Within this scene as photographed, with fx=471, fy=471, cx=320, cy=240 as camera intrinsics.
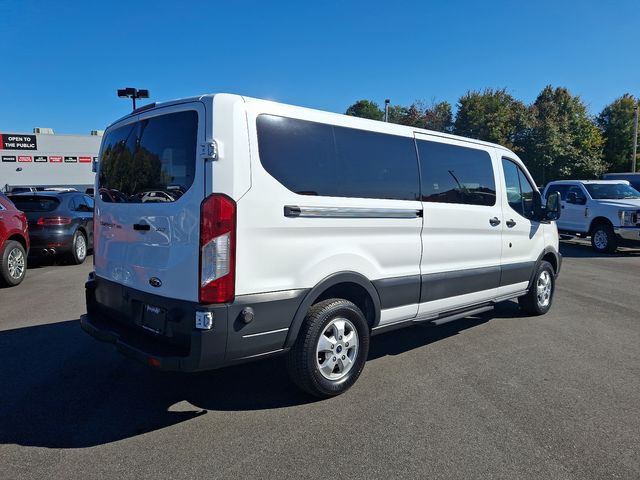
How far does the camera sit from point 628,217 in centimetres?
1237

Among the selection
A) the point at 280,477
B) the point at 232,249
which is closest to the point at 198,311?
the point at 232,249

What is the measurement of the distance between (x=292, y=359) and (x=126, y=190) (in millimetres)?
1879

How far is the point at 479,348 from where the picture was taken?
4969 mm

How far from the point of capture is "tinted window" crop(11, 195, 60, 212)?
954 cm

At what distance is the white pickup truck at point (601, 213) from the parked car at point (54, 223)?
12.8m

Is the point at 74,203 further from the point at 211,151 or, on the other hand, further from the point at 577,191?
the point at 577,191

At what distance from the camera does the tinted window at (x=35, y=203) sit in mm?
9539

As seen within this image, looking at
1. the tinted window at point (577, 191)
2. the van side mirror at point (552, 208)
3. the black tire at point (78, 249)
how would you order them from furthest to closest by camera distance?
the tinted window at point (577, 191) → the black tire at point (78, 249) → the van side mirror at point (552, 208)

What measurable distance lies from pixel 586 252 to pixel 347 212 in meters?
12.3

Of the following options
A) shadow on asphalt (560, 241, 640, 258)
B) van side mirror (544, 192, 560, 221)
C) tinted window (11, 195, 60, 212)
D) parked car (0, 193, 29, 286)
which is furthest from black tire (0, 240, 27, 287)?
shadow on asphalt (560, 241, 640, 258)

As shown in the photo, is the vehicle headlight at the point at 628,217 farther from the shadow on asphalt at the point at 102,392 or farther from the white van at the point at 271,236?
the shadow on asphalt at the point at 102,392

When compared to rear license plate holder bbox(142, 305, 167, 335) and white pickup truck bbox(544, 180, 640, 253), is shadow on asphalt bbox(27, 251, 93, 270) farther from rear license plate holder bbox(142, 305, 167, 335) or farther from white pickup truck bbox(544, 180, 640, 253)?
white pickup truck bbox(544, 180, 640, 253)

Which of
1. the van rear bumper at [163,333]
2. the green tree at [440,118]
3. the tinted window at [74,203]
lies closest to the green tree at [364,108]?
the green tree at [440,118]

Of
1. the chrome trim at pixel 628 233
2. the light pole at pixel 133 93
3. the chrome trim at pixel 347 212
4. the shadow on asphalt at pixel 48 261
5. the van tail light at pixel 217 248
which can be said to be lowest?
the shadow on asphalt at pixel 48 261
